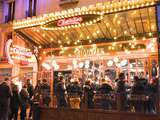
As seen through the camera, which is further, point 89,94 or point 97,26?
point 97,26

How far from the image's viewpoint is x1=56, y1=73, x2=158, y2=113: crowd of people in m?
8.33

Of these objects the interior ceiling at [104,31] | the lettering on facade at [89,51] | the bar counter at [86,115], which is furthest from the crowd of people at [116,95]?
the lettering on facade at [89,51]

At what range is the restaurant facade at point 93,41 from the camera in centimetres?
1014

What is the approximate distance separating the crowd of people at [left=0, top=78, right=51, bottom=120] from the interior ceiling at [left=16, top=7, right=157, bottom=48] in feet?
11.2

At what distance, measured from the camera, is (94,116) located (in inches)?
356

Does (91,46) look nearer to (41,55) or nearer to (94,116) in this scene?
(41,55)

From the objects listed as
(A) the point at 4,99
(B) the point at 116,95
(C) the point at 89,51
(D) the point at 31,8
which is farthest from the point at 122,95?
(D) the point at 31,8

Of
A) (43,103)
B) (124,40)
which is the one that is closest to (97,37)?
(124,40)

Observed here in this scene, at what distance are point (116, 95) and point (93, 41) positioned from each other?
562cm

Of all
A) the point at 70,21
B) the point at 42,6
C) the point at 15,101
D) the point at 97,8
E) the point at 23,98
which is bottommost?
the point at 15,101

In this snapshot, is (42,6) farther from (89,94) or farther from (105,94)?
(105,94)

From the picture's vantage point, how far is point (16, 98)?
9.81 metres

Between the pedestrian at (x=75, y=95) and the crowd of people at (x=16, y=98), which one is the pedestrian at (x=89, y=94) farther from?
the crowd of people at (x=16, y=98)

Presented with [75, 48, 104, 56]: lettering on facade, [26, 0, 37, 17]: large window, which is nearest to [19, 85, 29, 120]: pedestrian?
[75, 48, 104, 56]: lettering on facade
